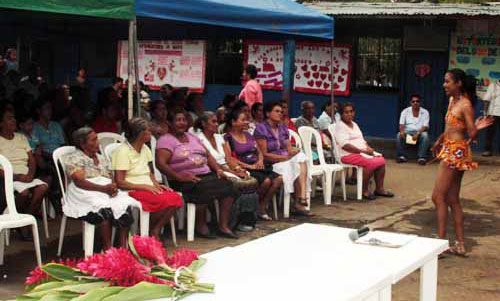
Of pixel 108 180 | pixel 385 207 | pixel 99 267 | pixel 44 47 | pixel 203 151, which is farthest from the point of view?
pixel 44 47

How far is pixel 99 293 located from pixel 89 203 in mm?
3583

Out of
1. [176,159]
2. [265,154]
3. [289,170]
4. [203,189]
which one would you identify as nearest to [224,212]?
[203,189]

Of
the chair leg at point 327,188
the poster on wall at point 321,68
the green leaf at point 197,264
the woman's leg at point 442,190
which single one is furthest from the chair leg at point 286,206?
the poster on wall at point 321,68

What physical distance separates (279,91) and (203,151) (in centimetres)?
906

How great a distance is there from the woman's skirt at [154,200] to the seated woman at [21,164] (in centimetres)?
88

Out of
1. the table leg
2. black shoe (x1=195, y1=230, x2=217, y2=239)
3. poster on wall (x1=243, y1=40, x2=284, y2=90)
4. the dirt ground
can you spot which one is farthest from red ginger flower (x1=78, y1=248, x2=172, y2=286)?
poster on wall (x1=243, y1=40, x2=284, y2=90)

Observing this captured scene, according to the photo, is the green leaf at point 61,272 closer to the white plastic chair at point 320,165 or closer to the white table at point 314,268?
the white table at point 314,268

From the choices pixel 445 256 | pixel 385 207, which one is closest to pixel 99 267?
pixel 445 256

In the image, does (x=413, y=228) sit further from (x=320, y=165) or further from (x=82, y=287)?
(x=82, y=287)

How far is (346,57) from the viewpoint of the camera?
15.4 meters

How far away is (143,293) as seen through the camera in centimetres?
259

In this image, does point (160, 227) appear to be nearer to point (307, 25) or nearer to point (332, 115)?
point (307, 25)

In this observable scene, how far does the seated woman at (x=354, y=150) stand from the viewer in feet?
30.9

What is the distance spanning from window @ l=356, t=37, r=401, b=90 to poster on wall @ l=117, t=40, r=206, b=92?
3.51m
